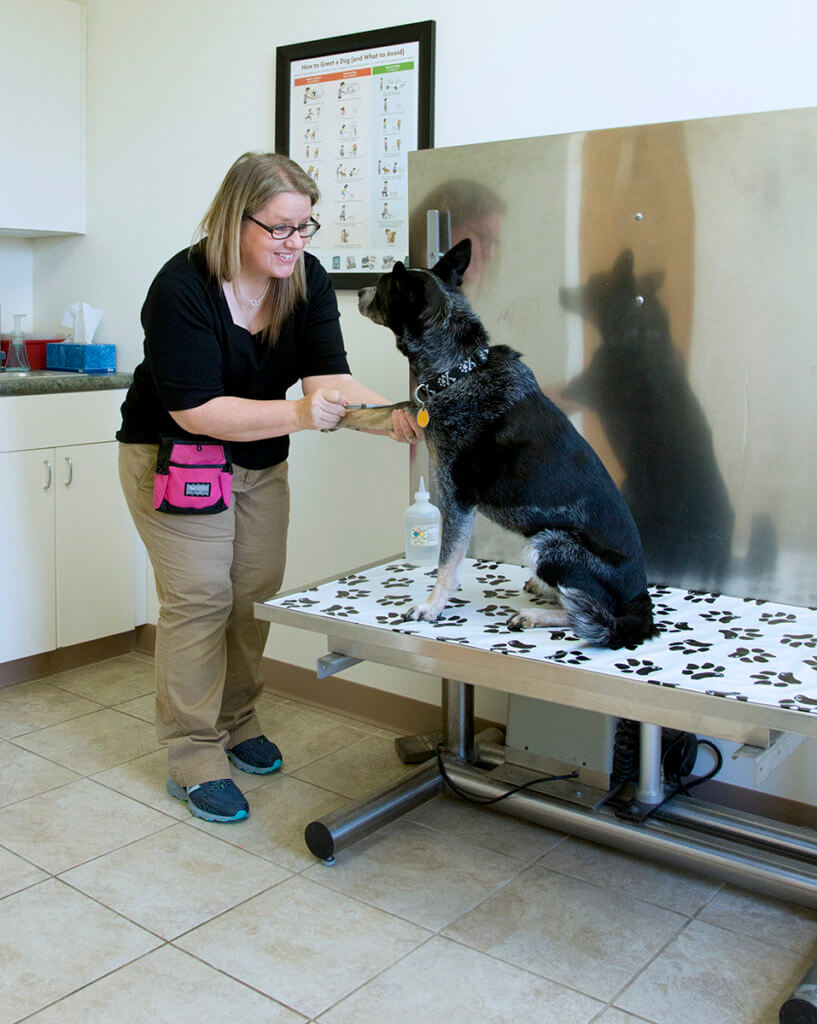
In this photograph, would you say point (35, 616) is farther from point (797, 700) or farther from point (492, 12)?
point (797, 700)

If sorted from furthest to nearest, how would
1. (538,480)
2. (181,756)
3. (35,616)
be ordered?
1. (35,616)
2. (181,756)
3. (538,480)

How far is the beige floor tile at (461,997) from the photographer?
1706 mm

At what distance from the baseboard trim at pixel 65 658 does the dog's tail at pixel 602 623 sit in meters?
2.16

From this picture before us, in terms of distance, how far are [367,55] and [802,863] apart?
226cm

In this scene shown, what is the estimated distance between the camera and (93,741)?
288cm

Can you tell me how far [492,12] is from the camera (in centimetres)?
252

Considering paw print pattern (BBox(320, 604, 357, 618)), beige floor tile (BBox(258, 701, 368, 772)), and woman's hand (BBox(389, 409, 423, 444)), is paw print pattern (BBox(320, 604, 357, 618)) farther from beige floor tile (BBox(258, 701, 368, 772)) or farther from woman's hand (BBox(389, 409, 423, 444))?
beige floor tile (BBox(258, 701, 368, 772))

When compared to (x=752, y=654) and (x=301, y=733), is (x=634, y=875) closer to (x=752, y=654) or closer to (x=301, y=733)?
(x=752, y=654)

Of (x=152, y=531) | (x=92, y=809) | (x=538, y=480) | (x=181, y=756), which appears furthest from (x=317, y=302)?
(x=92, y=809)

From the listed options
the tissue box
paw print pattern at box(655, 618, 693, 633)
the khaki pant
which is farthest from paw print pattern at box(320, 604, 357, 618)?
the tissue box

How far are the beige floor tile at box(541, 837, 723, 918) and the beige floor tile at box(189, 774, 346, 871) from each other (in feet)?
1.80

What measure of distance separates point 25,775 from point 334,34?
7.15 ft

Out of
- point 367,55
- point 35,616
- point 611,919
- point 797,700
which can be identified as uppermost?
point 367,55

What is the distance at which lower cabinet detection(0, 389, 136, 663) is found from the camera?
3211mm
